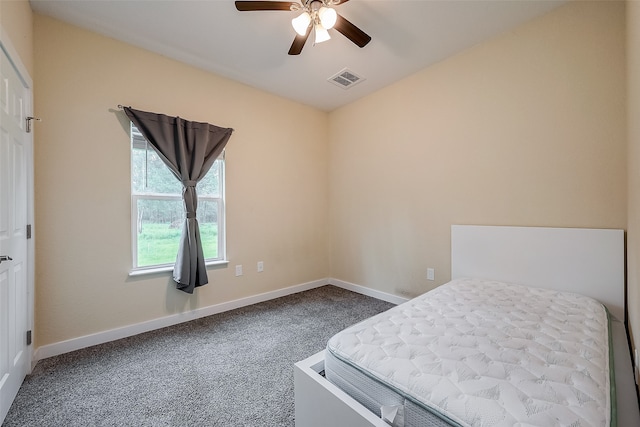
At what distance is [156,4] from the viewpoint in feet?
6.34

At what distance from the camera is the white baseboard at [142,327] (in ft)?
6.55

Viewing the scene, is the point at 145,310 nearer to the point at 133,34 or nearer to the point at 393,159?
the point at 133,34

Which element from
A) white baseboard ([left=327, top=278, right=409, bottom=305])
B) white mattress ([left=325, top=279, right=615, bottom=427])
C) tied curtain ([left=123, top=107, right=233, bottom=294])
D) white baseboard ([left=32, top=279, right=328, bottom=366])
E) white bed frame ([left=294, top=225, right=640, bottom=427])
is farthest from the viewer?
white baseboard ([left=327, top=278, right=409, bottom=305])

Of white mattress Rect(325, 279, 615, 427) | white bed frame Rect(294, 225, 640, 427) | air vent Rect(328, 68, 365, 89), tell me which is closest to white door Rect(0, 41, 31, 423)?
white bed frame Rect(294, 225, 640, 427)

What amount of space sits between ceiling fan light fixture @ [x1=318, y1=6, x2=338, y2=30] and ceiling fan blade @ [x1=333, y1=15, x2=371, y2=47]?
0.06m

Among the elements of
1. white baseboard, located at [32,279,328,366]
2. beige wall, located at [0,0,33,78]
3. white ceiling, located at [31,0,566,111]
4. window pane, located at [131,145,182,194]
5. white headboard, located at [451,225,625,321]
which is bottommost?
white baseboard, located at [32,279,328,366]

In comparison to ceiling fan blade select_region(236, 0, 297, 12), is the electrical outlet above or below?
below

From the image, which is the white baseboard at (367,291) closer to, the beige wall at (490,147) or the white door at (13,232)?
the beige wall at (490,147)

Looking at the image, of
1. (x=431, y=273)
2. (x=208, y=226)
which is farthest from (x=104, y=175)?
(x=431, y=273)

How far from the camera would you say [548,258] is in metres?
2.02

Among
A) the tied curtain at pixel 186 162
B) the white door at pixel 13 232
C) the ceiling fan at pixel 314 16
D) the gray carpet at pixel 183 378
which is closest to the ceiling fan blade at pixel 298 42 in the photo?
the ceiling fan at pixel 314 16

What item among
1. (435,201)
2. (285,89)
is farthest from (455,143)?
(285,89)

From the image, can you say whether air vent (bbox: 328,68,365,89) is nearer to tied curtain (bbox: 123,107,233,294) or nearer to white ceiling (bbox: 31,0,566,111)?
white ceiling (bbox: 31,0,566,111)

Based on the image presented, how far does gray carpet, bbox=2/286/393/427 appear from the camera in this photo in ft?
4.63
